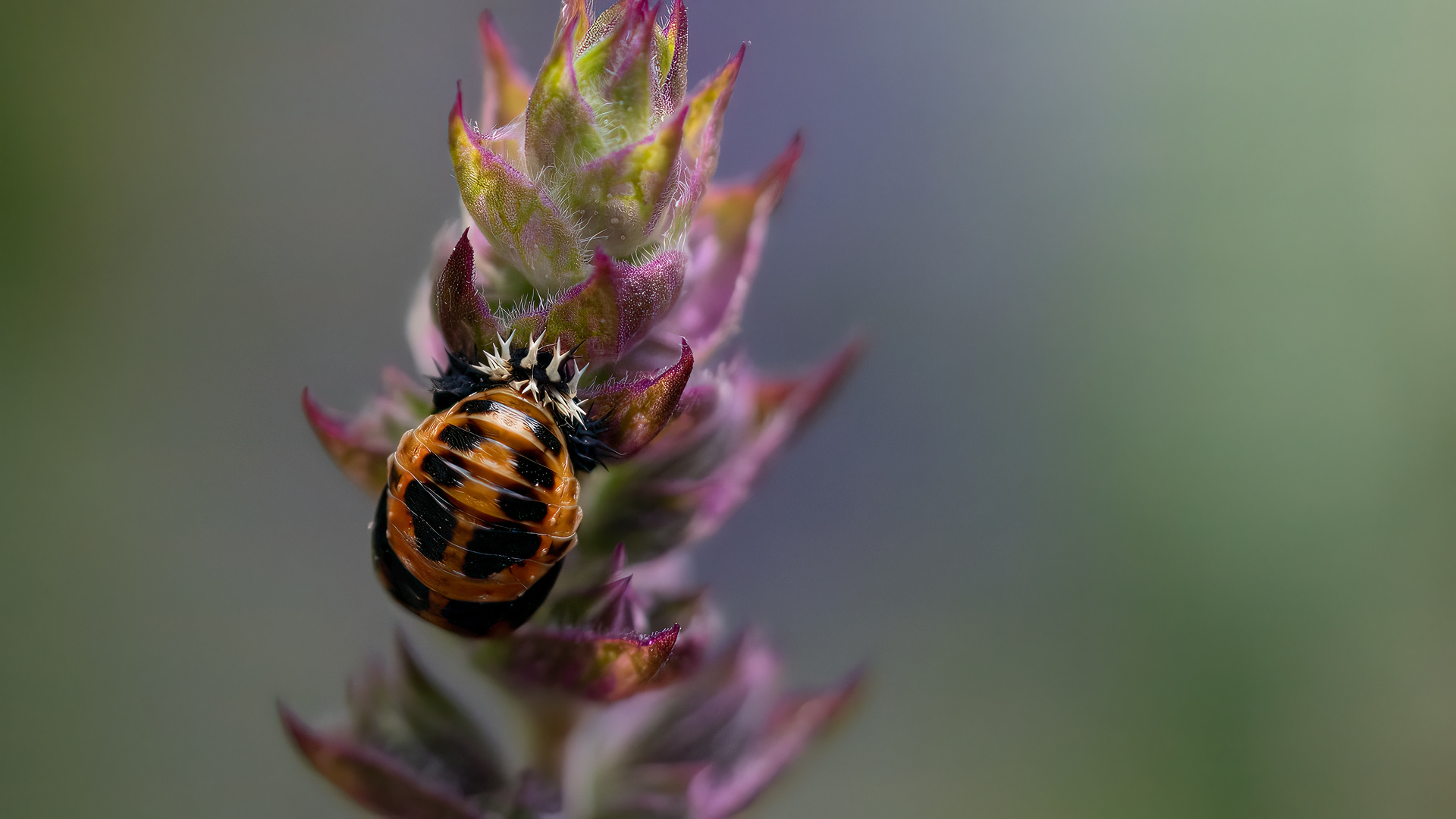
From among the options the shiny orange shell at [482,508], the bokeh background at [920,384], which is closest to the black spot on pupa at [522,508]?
the shiny orange shell at [482,508]

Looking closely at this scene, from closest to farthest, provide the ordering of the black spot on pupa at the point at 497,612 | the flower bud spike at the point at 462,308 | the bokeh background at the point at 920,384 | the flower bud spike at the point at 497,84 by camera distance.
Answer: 1. the flower bud spike at the point at 462,308
2. the black spot on pupa at the point at 497,612
3. the flower bud spike at the point at 497,84
4. the bokeh background at the point at 920,384

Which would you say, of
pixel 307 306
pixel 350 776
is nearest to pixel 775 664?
pixel 350 776

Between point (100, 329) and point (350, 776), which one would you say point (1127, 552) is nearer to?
point (350, 776)

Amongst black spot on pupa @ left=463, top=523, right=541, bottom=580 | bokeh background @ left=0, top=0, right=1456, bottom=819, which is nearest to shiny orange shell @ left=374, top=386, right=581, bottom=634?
black spot on pupa @ left=463, top=523, right=541, bottom=580

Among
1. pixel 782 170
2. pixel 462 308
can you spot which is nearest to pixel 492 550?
pixel 462 308

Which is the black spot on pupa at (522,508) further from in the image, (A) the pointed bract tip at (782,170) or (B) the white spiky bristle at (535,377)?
(A) the pointed bract tip at (782,170)

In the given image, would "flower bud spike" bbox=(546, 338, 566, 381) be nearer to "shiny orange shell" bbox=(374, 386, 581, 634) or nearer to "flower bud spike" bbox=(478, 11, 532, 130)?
"shiny orange shell" bbox=(374, 386, 581, 634)

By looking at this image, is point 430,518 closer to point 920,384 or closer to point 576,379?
point 576,379
